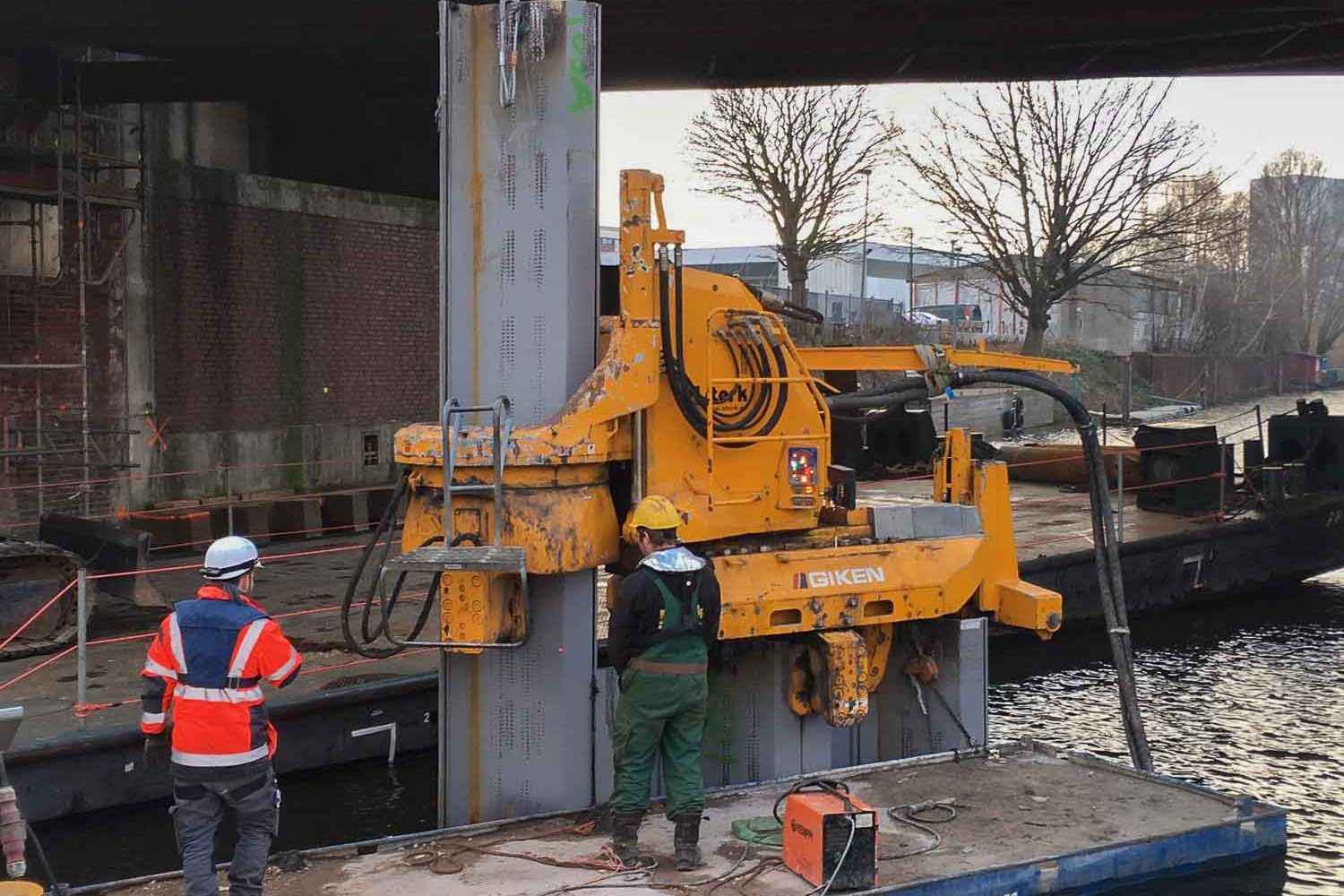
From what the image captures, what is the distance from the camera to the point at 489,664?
7.12m

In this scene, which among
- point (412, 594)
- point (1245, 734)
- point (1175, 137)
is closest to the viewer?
point (1245, 734)

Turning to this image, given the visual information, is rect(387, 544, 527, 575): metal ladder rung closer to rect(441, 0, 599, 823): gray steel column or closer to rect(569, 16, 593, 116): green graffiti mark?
rect(441, 0, 599, 823): gray steel column

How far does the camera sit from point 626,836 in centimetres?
643

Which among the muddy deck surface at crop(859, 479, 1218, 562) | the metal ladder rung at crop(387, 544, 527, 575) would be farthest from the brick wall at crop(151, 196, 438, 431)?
the metal ladder rung at crop(387, 544, 527, 575)

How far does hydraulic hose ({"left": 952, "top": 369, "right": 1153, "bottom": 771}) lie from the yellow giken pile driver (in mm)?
347

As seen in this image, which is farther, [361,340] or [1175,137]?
[1175,137]

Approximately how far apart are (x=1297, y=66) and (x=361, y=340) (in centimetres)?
1399

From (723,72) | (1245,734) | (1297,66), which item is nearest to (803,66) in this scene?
(723,72)

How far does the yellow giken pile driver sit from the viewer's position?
6.81m

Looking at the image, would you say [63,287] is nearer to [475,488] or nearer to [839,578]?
[475,488]

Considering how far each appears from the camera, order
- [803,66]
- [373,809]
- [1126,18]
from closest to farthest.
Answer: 1. [373,809]
2. [1126,18]
3. [803,66]

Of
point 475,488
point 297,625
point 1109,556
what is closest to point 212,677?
point 475,488

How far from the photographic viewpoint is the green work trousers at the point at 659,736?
250 inches

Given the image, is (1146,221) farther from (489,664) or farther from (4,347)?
(489,664)
